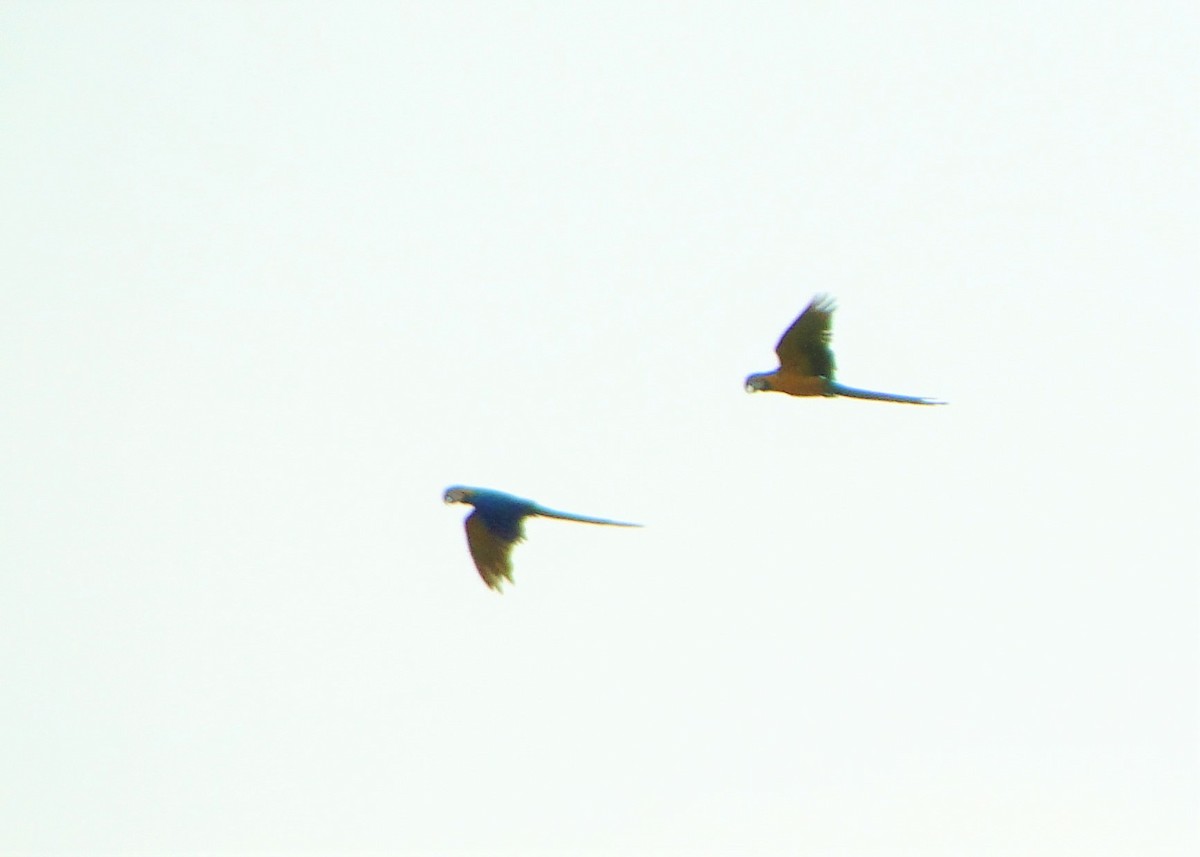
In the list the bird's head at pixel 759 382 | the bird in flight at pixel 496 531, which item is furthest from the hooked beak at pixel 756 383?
the bird in flight at pixel 496 531

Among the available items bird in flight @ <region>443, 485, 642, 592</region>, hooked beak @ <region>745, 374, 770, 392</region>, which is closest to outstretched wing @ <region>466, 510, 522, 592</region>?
bird in flight @ <region>443, 485, 642, 592</region>

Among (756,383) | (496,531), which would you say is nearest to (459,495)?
(496,531)

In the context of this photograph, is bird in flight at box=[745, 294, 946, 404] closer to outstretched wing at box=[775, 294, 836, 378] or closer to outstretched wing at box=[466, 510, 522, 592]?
outstretched wing at box=[775, 294, 836, 378]

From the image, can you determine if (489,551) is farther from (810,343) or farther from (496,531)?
(810,343)

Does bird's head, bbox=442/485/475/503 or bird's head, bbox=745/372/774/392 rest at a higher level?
bird's head, bbox=745/372/774/392

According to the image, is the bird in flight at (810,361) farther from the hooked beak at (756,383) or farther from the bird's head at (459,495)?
the bird's head at (459,495)

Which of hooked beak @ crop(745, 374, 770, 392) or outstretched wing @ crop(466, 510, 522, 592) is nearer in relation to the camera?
outstretched wing @ crop(466, 510, 522, 592)
